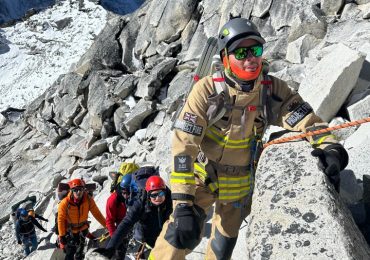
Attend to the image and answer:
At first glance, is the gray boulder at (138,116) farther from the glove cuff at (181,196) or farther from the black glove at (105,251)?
the glove cuff at (181,196)

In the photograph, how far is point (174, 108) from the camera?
1549 cm

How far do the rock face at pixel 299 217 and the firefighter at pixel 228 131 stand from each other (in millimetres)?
309

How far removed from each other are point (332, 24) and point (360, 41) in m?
3.51

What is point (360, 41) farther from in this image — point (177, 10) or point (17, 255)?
point (177, 10)

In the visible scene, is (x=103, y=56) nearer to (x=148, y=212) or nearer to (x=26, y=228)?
(x=26, y=228)

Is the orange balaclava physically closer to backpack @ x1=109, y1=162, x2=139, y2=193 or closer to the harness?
backpack @ x1=109, y1=162, x2=139, y2=193

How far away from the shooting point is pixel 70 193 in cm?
834

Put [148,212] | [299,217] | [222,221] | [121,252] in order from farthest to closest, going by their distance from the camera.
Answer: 1. [121,252]
2. [148,212]
3. [222,221]
4. [299,217]

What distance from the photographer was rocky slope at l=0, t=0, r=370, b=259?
299 cm

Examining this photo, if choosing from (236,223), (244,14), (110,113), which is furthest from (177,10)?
(236,223)

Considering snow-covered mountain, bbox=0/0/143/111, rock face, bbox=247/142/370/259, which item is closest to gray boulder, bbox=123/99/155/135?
rock face, bbox=247/142/370/259

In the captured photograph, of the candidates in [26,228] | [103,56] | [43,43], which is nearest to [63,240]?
[26,228]

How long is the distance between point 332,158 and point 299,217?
2.50ft

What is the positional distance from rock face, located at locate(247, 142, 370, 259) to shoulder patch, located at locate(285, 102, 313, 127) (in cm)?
52
